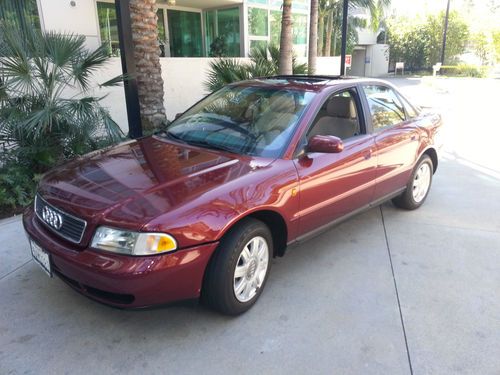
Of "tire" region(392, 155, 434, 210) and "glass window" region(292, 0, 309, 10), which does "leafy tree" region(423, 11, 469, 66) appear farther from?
"tire" region(392, 155, 434, 210)

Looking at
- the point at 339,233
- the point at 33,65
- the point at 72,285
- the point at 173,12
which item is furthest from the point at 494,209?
the point at 173,12

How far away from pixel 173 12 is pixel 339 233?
11679 mm

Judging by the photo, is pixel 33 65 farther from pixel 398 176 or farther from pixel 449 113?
pixel 449 113

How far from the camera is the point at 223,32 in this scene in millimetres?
14297

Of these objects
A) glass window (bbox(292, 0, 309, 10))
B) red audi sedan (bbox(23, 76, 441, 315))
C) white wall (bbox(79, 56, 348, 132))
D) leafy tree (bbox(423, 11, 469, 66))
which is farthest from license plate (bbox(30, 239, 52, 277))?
leafy tree (bbox(423, 11, 469, 66))

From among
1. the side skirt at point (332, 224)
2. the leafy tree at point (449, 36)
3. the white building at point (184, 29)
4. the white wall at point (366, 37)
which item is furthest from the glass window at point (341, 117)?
the leafy tree at point (449, 36)

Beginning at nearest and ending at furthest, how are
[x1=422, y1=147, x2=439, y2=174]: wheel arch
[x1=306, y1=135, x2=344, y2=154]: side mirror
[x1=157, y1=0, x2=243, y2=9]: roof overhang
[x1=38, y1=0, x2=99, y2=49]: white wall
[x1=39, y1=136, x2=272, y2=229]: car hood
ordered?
[x1=39, y1=136, x2=272, y2=229]: car hood, [x1=306, y1=135, x2=344, y2=154]: side mirror, [x1=422, y1=147, x2=439, y2=174]: wheel arch, [x1=38, y1=0, x2=99, y2=49]: white wall, [x1=157, y1=0, x2=243, y2=9]: roof overhang

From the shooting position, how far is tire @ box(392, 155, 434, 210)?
16.0 ft

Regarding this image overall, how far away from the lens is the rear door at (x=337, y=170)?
3318 millimetres

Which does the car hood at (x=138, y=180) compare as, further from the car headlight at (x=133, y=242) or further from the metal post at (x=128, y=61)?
the metal post at (x=128, y=61)

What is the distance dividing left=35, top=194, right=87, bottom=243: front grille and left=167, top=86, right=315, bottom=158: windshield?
1233 mm

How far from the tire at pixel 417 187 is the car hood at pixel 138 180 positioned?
245cm

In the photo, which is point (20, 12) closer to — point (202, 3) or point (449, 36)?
point (202, 3)

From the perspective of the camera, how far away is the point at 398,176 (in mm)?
4480
